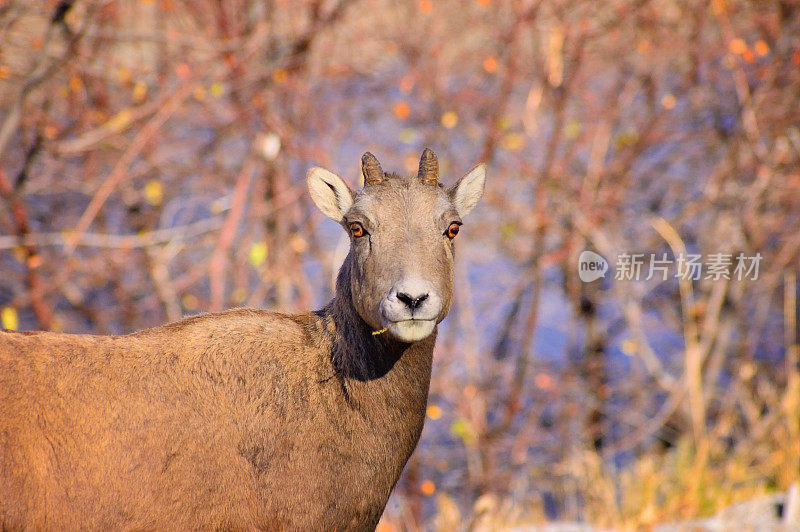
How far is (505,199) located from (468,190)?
5666 millimetres

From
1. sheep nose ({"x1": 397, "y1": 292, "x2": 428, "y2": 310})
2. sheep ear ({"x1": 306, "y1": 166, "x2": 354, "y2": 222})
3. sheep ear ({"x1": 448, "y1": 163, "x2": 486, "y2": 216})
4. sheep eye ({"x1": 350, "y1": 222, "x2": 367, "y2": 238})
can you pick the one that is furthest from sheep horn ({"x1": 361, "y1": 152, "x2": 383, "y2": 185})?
sheep nose ({"x1": 397, "y1": 292, "x2": 428, "y2": 310})

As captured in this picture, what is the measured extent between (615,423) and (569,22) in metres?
5.76

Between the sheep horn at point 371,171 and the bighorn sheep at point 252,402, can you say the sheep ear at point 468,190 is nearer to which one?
the bighorn sheep at point 252,402

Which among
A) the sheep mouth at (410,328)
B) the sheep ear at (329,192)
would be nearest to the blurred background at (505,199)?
the sheep ear at (329,192)

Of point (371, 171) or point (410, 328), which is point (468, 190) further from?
point (410, 328)

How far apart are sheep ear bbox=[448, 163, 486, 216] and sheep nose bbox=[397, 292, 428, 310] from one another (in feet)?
2.66

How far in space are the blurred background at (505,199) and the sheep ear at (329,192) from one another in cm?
371

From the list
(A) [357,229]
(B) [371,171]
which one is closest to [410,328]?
(A) [357,229]

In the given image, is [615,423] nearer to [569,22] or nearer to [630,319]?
[630,319]

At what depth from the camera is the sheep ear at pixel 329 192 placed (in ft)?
12.8

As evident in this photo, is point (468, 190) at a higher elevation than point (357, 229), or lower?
higher

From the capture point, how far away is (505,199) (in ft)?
31.6

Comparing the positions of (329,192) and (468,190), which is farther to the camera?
(468,190)

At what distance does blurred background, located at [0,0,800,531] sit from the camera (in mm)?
8375
